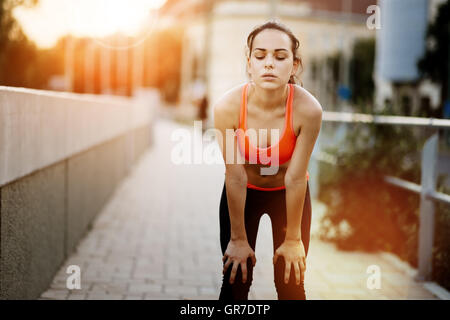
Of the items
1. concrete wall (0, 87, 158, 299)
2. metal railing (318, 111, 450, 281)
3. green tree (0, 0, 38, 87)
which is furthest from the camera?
green tree (0, 0, 38, 87)

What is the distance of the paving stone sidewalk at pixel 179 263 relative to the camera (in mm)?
5391

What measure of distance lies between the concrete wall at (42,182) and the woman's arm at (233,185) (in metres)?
1.48

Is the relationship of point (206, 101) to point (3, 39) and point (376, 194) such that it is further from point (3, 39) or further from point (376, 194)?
point (376, 194)

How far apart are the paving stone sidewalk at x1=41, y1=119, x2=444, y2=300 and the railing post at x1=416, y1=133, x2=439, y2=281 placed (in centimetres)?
16

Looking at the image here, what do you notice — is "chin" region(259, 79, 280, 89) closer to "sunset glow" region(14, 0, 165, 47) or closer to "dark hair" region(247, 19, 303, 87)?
"dark hair" region(247, 19, 303, 87)

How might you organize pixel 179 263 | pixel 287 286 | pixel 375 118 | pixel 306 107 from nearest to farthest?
pixel 306 107 < pixel 287 286 < pixel 179 263 < pixel 375 118

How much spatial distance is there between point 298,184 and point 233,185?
272 millimetres

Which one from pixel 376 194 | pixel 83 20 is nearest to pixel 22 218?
pixel 376 194

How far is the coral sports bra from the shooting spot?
2805 millimetres

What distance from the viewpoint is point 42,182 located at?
505 cm

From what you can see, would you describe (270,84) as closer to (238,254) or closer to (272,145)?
(272,145)

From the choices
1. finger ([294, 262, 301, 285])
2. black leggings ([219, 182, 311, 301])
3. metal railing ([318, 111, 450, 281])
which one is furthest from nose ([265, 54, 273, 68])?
metal railing ([318, 111, 450, 281])

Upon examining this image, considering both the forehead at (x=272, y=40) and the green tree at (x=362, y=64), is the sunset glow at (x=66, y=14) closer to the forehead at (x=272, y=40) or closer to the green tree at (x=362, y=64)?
the forehead at (x=272, y=40)

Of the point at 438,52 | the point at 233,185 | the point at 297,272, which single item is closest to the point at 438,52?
the point at 438,52
